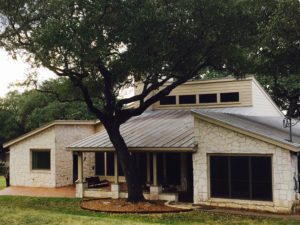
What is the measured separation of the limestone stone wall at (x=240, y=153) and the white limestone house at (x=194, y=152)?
38 mm

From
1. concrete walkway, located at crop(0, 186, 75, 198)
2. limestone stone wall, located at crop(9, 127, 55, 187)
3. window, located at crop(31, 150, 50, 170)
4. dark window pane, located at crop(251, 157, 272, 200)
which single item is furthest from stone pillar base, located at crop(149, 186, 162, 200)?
window, located at crop(31, 150, 50, 170)

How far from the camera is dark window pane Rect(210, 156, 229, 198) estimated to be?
18.2m

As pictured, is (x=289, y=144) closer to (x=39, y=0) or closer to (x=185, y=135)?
(x=185, y=135)

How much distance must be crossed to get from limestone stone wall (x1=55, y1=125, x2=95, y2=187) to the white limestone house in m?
0.06

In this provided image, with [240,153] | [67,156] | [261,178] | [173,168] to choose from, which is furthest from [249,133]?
[67,156]

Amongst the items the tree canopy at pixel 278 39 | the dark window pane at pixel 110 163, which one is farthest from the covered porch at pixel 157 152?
→ the tree canopy at pixel 278 39

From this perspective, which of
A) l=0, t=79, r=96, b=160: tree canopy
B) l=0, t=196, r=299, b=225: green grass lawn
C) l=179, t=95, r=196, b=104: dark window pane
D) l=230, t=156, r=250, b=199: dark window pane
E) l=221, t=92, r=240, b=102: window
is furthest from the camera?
l=0, t=79, r=96, b=160: tree canopy

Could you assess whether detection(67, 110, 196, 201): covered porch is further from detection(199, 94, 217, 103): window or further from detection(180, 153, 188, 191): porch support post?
detection(199, 94, 217, 103): window

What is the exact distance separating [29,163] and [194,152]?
13.8m

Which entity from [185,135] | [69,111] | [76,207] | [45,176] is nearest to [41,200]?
[76,207]

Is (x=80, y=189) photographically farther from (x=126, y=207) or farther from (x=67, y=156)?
(x=67, y=156)

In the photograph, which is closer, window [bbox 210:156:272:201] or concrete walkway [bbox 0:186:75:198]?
window [bbox 210:156:272:201]

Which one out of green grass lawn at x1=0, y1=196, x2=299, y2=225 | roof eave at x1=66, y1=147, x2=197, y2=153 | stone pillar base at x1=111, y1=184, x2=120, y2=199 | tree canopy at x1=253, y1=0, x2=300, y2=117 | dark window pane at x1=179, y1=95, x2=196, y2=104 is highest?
tree canopy at x1=253, y1=0, x2=300, y2=117

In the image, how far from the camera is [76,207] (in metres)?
19.3
